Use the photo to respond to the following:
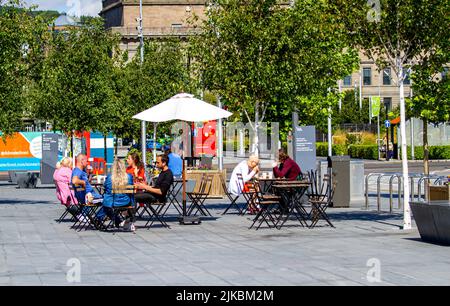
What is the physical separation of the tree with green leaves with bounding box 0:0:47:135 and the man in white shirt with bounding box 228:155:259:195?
7.53 metres

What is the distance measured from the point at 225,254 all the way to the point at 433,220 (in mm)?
3528

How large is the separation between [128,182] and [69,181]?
135 inches

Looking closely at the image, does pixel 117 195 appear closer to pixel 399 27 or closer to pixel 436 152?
pixel 399 27

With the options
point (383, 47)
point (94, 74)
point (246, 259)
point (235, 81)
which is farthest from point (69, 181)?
point (94, 74)

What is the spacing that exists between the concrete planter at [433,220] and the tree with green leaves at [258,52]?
369 inches

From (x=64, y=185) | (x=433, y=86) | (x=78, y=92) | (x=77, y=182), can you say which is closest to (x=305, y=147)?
(x=433, y=86)

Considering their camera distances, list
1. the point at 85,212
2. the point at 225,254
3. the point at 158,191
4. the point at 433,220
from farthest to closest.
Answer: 1. the point at 85,212
2. the point at 158,191
3. the point at 433,220
4. the point at 225,254

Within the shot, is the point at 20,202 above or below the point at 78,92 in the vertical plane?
below

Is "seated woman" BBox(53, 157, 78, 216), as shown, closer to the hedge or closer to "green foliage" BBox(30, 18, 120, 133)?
"green foliage" BBox(30, 18, 120, 133)

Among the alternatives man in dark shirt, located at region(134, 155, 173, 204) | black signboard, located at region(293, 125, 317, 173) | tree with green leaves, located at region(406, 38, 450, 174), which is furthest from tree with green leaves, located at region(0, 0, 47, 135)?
tree with green leaves, located at region(406, 38, 450, 174)

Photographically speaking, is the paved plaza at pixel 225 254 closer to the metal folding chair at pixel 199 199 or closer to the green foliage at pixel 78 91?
the metal folding chair at pixel 199 199

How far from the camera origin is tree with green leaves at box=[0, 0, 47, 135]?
99.3 feet

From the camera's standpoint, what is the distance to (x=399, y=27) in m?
21.6
